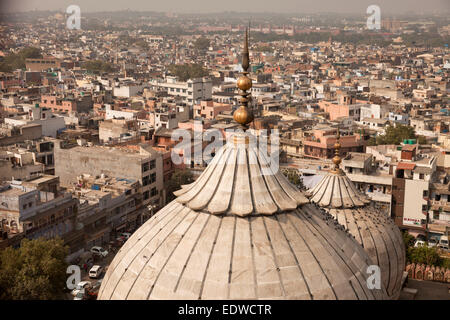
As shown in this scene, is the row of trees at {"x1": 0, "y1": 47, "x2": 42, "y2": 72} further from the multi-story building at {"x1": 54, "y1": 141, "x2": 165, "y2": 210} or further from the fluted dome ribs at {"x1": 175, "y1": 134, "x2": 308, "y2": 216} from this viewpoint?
the fluted dome ribs at {"x1": 175, "y1": 134, "x2": 308, "y2": 216}

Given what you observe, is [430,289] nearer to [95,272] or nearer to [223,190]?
[95,272]

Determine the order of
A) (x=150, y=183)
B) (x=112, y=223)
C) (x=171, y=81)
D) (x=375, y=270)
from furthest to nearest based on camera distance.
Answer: (x=171, y=81), (x=150, y=183), (x=112, y=223), (x=375, y=270)

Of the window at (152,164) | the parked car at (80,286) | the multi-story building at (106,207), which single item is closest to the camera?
the parked car at (80,286)

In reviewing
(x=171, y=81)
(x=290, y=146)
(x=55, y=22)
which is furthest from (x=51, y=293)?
(x=55, y=22)

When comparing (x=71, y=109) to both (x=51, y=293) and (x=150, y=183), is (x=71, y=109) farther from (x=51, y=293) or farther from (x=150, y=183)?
(x=51, y=293)

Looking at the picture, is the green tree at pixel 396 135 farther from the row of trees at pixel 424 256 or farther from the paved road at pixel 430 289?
the paved road at pixel 430 289

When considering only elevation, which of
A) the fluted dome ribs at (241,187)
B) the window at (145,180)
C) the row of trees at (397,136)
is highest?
the fluted dome ribs at (241,187)

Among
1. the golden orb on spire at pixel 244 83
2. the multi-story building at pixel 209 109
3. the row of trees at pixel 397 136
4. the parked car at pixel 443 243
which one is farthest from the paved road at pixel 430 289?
the multi-story building at pixel 209 109
